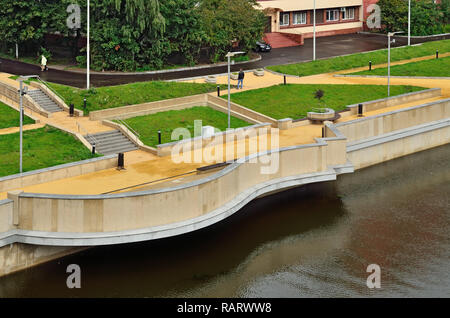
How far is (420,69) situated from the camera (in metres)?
73.5

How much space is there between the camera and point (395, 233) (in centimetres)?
4444

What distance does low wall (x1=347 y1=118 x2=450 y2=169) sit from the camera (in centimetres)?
5522

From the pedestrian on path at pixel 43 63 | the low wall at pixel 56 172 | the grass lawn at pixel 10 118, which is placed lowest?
the low wall at pixel 56 172

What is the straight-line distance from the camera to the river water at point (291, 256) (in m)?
38.2

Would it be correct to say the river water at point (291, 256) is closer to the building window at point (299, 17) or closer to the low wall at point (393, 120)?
the low wall at point (393, 120)

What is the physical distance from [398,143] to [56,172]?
25416 mm

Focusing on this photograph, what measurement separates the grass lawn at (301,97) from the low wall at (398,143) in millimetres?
4986

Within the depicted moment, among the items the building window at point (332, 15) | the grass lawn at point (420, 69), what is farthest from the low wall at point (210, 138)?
the building window at point (332, 15)

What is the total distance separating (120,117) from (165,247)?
15112 millimetres

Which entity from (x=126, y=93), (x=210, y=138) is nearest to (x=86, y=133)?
(x=210, y=138)

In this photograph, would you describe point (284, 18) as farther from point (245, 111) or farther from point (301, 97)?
point (245, 111)


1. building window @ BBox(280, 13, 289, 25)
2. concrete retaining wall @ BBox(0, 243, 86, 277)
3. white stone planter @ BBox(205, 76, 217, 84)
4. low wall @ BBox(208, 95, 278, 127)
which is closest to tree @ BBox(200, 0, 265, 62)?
white stone planter @ BBox(205, 76, 217, 84)

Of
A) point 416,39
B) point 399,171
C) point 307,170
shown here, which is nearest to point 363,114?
point 399,171

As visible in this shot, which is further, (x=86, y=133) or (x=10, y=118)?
(x=10, y=118)
